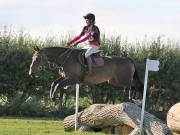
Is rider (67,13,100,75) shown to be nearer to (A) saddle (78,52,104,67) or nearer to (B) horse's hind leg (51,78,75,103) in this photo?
(A) saddle (78,52,104,67)

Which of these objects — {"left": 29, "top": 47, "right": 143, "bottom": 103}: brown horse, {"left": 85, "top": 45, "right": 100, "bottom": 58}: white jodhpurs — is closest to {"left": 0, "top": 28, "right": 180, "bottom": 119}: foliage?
{"left": 29, "top": 47, "right": 143, "bottom": 103}: brown horse

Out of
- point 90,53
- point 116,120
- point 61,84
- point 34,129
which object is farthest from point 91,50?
point 34,129

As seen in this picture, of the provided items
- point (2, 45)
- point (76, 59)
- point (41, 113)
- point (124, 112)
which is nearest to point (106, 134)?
point (124, 112)

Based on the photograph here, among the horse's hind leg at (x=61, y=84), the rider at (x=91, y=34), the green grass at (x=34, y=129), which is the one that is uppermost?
the rider at (x=91, y=34)

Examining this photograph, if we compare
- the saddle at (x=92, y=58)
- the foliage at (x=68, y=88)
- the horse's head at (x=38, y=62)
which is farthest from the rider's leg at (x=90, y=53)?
the foliage at (x=68, y=88)

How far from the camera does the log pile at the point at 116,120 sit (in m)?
15.9

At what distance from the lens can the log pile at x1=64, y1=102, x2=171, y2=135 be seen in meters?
15.9

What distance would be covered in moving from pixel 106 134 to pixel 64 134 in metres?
1.24

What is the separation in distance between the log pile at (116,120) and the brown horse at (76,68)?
1180 mm

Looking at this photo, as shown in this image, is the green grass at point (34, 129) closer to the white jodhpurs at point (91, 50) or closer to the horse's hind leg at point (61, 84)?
the horse's hind leg at point (61, 84)

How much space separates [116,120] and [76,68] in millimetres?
2438

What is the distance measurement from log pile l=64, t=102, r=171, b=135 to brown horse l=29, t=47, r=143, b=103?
118cm

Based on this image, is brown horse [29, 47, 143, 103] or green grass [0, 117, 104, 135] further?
brown horse [29, 47, 143, 103]

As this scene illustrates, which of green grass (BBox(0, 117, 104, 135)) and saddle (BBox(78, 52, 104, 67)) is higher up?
saddle (BBox(78, 52, 104, 67))
